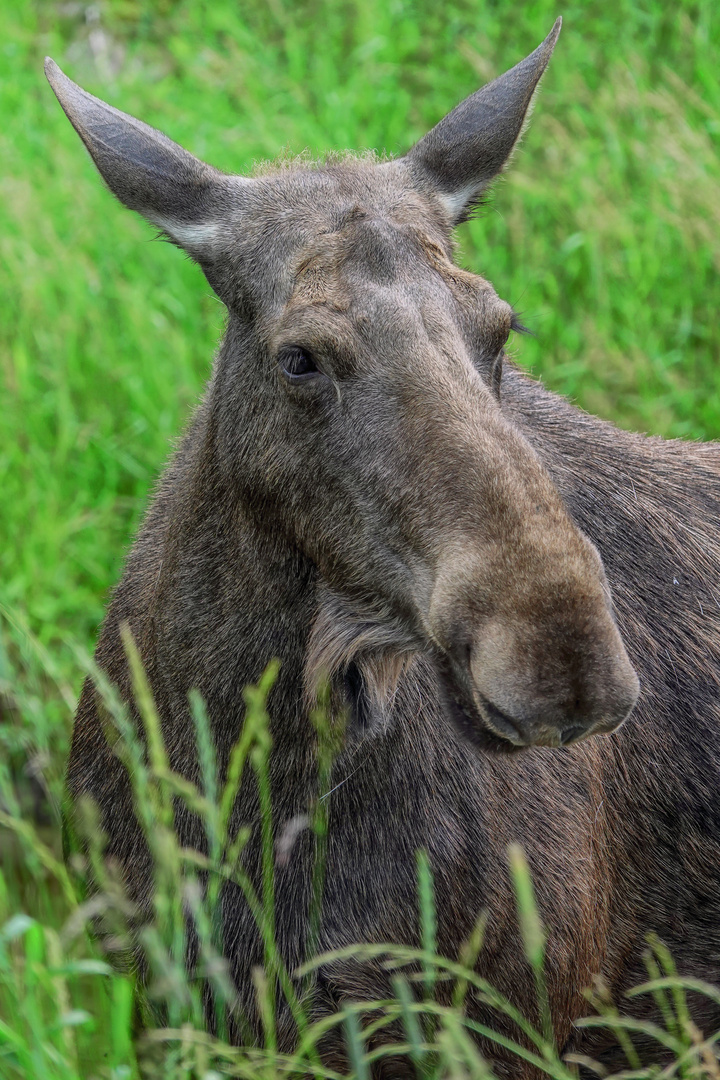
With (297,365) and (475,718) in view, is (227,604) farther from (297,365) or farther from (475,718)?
(475,718)

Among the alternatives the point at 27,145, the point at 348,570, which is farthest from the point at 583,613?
the point at 27,145

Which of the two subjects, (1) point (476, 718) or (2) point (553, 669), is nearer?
(2) point (553, 669)

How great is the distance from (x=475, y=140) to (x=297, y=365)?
2.91ft

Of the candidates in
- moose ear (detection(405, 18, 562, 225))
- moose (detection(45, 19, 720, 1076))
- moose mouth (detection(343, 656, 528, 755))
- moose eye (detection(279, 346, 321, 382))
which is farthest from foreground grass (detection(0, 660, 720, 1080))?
moose ear (detection(405, 18, 562, 225))

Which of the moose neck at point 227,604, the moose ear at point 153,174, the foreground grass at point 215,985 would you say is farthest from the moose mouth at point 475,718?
the moose ear at point 153,174

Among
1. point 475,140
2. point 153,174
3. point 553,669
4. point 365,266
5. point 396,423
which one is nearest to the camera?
point 553,669

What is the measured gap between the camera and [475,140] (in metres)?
3.28

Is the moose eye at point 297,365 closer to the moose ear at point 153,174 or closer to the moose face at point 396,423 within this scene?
the moose face at point 396,423

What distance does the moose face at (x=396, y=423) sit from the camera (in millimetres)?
2330

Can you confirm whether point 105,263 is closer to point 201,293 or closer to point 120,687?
point 201,293

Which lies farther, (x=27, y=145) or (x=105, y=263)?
(x=27, y=145)

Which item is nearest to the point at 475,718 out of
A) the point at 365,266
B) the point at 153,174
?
the point at 365,266

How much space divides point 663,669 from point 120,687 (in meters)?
1.45

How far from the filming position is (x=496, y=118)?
3303 mm
